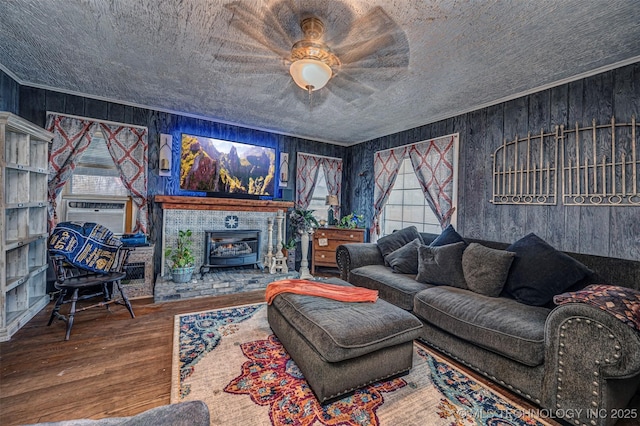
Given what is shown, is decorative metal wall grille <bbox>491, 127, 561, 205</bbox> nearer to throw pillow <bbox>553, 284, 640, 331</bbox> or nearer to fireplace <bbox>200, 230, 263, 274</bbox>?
throw pillow <bbox>553, 284, 640, 331</bbox>

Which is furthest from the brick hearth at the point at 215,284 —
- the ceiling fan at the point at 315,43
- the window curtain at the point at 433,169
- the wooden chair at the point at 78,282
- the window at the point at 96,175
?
the ceiling fan at the point at 315,43

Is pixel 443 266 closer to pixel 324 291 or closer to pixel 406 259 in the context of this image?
pixel 406 259

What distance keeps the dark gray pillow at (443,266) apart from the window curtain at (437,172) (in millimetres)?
1040

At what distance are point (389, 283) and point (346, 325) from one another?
1.26 m

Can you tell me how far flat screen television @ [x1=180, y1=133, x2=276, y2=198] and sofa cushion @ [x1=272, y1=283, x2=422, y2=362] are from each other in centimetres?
277

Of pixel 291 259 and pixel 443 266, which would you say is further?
pixel 291 259

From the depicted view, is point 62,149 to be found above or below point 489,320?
above

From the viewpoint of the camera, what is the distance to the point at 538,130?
279 cm

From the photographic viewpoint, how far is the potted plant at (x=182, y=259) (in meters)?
3.55

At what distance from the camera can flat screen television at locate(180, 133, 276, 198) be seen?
156 inches

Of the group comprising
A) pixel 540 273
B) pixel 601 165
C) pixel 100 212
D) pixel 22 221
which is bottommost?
pixel 540 273

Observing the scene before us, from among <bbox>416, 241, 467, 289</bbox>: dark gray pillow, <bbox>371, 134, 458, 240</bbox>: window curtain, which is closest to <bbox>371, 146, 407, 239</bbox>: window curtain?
<bbox>371, 134, 458, 240</bbox>: window curtain

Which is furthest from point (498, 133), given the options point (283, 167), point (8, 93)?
point (8, 93)

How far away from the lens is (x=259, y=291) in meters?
3.75
